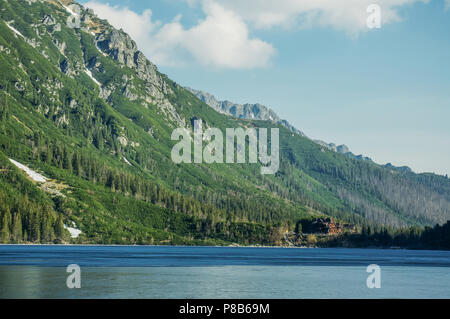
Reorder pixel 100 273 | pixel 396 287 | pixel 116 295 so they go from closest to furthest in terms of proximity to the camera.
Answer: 1. pixel 116 295
2. pixel 396 287
3. pixel 100 273

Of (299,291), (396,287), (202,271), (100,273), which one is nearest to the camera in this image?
(299,291)

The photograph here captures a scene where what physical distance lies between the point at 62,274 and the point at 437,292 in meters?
71.1
